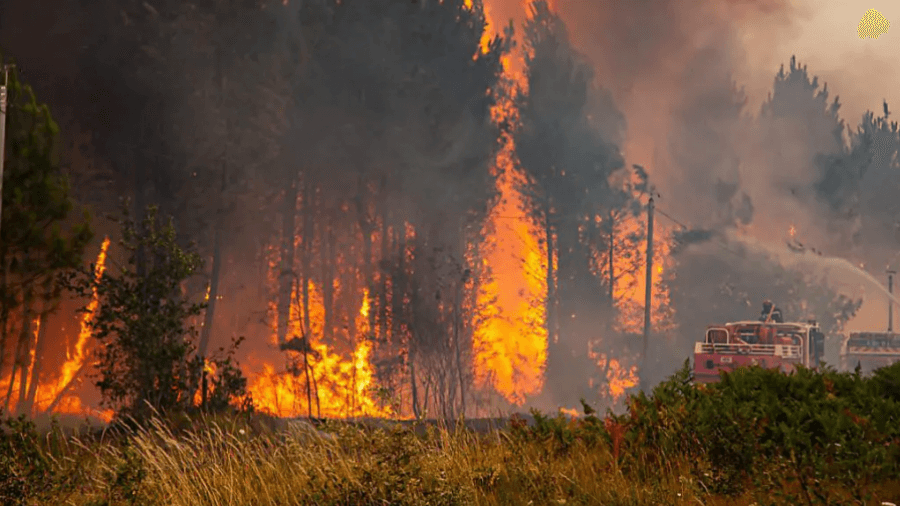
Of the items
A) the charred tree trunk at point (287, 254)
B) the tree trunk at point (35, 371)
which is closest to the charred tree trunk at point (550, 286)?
the charred tree trunk at point (287, 254)

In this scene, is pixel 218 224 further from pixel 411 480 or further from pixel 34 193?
pixel 411 480

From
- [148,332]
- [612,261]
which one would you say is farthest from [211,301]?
[612,261]

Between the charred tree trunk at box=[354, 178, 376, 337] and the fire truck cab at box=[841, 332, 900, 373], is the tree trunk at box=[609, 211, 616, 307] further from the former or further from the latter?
the charred tree trunk at box=[354, 178, 376, 337]

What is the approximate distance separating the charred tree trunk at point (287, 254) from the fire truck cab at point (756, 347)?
684 inches

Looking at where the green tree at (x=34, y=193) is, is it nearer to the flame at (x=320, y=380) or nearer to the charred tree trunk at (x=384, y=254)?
the flame at (x=320, y=380)

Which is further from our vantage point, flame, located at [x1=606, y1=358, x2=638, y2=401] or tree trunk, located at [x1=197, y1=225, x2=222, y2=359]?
flame, located at [x1=606, y1=358, x2=638, y2=401]

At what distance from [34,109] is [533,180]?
30.2m

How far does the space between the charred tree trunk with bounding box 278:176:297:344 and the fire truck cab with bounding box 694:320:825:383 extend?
17.4 meters

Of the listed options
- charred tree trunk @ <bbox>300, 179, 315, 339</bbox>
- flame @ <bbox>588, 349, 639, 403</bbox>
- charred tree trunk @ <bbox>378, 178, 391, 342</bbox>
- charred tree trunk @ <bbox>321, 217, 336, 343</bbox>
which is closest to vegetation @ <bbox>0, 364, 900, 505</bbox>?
charred tree trunk @ <bbox>378, 178, 391, 342</bbox>

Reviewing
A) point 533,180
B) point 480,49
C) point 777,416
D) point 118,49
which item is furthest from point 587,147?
point 777,416

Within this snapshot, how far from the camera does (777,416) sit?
918 cm

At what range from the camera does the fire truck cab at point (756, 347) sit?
27.7 m

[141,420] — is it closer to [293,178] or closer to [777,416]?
[777,416]

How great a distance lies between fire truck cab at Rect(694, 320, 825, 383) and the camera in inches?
1091
